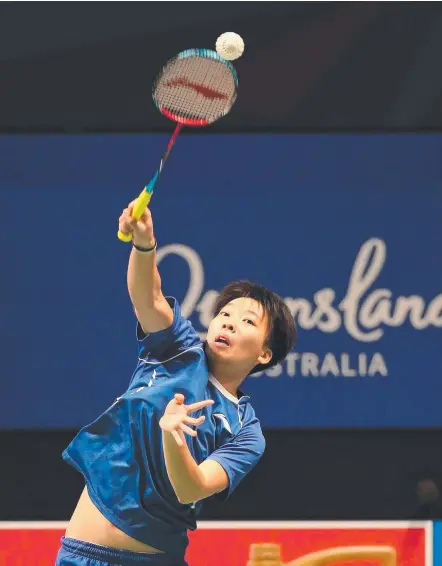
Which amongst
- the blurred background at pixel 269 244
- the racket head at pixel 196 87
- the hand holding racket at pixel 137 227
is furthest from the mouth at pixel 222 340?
the blurred background at pixel 269 244

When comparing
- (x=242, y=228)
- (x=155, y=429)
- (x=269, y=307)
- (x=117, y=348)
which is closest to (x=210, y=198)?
(x=242, y=228)

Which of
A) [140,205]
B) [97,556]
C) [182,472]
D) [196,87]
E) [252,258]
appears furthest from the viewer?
[252,258]

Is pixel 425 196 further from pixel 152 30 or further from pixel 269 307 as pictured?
pixel 269 307

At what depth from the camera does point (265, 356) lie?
13.1 feet

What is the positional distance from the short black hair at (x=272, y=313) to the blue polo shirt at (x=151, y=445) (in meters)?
0.26

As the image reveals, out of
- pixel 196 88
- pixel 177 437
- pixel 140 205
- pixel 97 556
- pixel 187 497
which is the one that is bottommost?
pixel 97 556

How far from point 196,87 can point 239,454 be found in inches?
41.9

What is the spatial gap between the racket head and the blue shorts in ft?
4.05

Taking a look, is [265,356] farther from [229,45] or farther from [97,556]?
[229,45]

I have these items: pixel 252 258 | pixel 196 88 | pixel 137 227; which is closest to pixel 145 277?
pixel 137 227

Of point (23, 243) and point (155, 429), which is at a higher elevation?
point (23, 243)

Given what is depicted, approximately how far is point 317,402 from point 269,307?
1551 mm

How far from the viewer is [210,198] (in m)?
5.43

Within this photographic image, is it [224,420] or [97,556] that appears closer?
[97,556]
